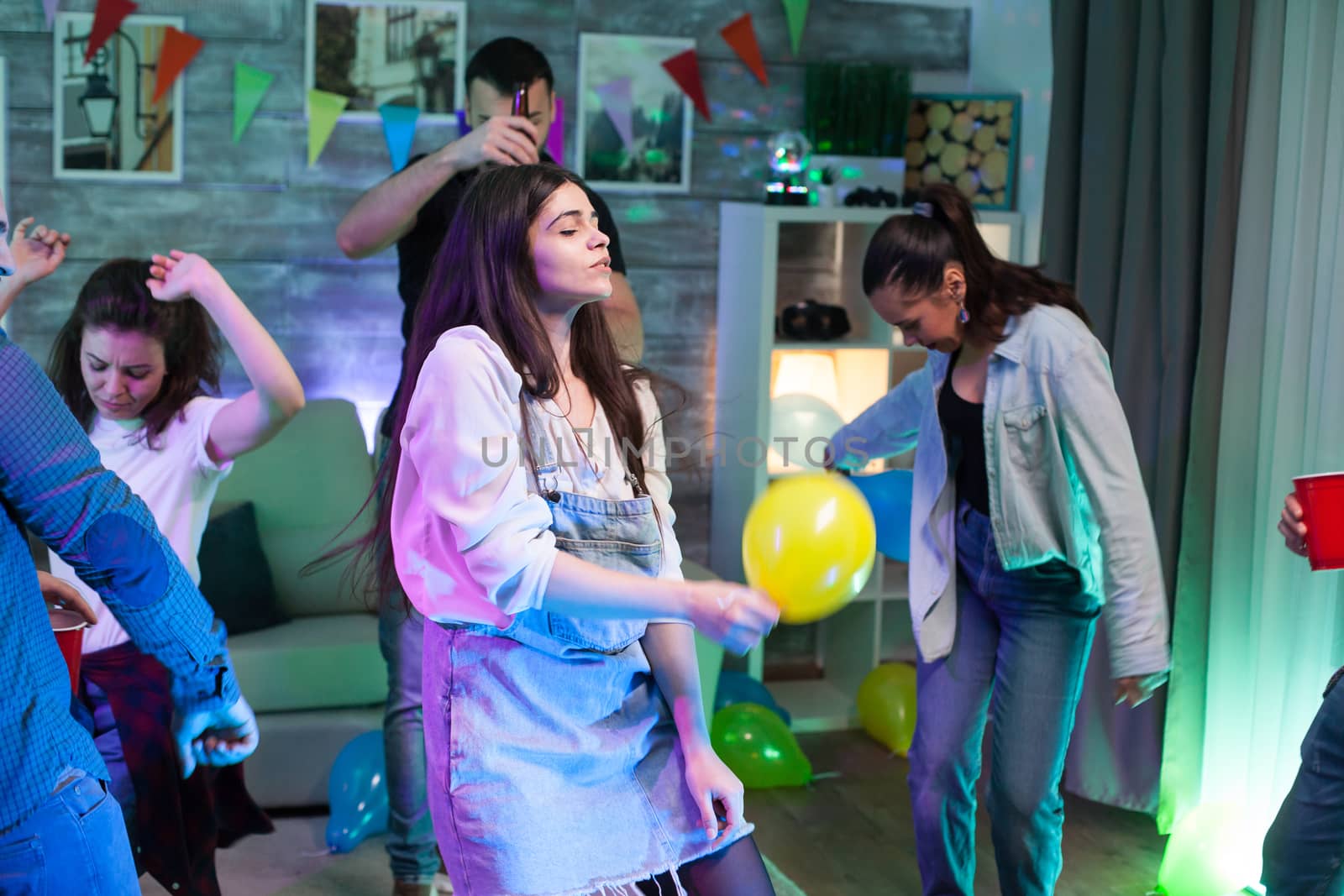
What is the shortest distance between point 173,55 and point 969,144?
2423 mm

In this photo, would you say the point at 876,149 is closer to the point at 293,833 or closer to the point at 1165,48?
the point at 1165,48

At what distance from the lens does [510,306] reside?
1.59 meters

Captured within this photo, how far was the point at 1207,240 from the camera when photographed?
9.65 ft

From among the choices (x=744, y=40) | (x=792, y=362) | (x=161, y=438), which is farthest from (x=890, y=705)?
(x=161, y=438)

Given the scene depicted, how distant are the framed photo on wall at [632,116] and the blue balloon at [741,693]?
1530 mm

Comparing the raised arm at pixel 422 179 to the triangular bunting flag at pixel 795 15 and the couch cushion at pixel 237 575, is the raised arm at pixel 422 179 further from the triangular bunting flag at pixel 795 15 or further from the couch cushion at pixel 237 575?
the triangular bunting flag at pixel 795 15

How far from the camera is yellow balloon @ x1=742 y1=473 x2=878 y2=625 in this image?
62.1 inches

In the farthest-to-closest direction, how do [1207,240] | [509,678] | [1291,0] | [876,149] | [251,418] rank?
[876,149]
[1207,240]
[1291,0]
[251,418]
[509,678]

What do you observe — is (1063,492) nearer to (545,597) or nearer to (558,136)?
(545,597)

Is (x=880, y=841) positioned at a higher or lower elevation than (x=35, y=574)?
lower

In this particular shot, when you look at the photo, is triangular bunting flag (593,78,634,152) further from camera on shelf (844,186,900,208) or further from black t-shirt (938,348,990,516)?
black t-shirt (938,348,990,516)

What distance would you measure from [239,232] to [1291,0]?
2.81 meters

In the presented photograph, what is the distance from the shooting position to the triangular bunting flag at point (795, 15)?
413 centimetres

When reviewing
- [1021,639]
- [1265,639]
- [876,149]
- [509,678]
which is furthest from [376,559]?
[876,149]
